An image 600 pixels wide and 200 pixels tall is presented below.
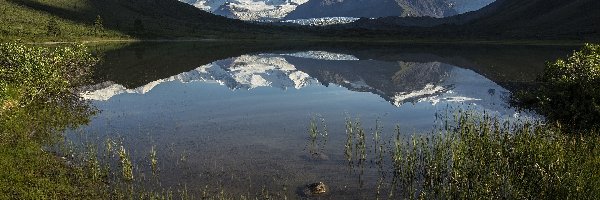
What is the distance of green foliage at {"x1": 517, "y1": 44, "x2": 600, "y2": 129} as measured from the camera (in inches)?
1316

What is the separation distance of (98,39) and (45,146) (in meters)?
152

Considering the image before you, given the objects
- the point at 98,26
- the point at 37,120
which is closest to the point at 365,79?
the point at 37,120

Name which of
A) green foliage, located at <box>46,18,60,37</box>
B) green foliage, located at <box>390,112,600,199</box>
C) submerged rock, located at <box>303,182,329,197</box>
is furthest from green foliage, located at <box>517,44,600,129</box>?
green foliage, located at <box>46,18,60,37</box>

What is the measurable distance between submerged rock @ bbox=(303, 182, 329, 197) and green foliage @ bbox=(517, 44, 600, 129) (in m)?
17.4

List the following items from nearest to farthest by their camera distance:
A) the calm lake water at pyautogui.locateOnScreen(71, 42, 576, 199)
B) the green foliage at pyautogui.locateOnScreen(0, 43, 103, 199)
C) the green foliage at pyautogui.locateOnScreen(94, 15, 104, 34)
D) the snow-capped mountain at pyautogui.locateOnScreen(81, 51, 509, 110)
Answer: the green foliage at pyautogui.locateOnScreen(0, 43, 103, 199) < the calm lake water at pyautogui.locateOnScreen(71, 42, 576, 199) < the snow-capped mountain at pyautogui.locateOnScreen(81, 51, 509, 110) < the green foliage at pyautogui.locateOnScreen(94, 15, 104, 34)

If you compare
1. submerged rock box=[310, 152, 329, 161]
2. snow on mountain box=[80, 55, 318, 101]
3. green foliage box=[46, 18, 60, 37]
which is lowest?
snow on mountain box=[80, 55, 318, 101]

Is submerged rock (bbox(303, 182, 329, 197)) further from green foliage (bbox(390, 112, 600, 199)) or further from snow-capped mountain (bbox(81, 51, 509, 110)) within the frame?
snow-capped mountain (bbox(81, 51, 509, 110))

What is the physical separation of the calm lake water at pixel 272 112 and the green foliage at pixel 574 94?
2577 mm

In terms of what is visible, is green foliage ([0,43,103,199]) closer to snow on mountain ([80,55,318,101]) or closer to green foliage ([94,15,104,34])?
snow on mountain ([80,55,318,101])

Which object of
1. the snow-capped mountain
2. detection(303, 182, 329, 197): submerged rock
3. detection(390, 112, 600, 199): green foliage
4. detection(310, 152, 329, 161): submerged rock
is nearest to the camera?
detection(390, 112, 600, 199): green foliage

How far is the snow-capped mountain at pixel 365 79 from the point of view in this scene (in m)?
58.0

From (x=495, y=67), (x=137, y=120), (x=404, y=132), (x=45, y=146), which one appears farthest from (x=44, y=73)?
(x=495, y=67)

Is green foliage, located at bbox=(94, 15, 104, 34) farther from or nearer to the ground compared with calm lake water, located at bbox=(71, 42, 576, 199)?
farther from the ground

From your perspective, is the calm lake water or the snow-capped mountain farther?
the snow-capped mountain
